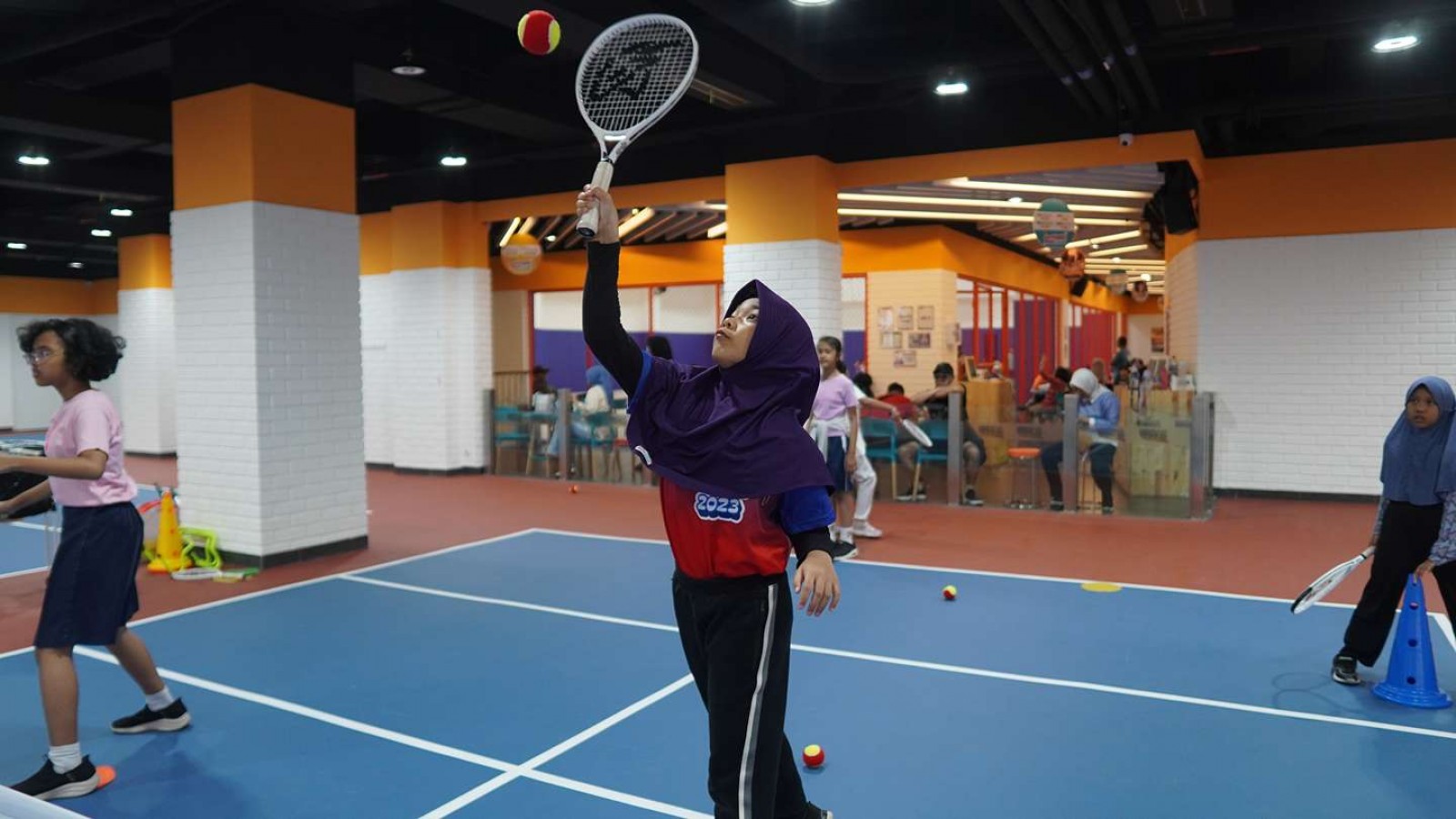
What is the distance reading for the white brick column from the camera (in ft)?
46.3

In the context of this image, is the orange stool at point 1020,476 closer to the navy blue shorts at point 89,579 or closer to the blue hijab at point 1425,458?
the blue hijab at point 1425,458

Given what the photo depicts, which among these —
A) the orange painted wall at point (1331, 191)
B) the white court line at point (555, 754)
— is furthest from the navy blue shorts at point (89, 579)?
the orange painted wall at point (1331, 191)

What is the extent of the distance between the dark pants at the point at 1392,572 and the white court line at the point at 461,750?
3.44 meters

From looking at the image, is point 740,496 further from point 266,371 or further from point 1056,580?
point 266,371

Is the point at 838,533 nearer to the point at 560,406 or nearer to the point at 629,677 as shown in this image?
the point at 629,677

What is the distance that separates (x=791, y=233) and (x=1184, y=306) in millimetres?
5546

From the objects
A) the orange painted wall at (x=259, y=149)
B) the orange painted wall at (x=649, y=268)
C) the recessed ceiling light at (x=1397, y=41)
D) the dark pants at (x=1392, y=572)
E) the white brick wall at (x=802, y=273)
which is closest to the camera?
the dark pants at (x=1392, y=572)

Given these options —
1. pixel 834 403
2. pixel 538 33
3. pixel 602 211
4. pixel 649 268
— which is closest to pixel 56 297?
pixel 649 268

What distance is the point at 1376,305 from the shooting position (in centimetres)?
1096

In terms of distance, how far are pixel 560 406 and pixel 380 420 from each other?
339 centimetres

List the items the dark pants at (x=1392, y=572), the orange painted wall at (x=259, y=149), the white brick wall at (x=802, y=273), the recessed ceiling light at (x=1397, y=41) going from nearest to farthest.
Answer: the dark pants at (x=1392, y=572) → the orange painted wall at (x=259, y=149) → the recessed ceiling light at (x=1397, y=41) → the white brick wall at (x=802, y=273)

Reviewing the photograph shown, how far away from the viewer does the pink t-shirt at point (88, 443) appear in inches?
153

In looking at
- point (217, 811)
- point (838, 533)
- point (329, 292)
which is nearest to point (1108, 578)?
point (838, 533)

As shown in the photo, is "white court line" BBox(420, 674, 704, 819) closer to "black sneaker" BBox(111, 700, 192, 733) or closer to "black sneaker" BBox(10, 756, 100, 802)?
"black sneaker" BBox(10, 756, 100, 802)
